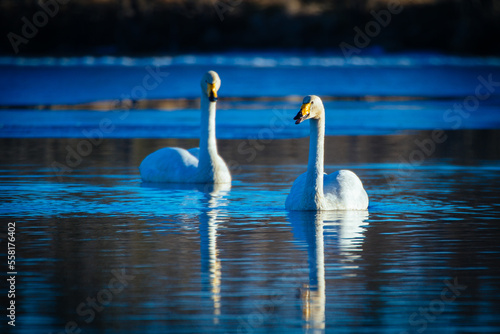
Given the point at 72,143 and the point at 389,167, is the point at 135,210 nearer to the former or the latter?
the point at 389,167

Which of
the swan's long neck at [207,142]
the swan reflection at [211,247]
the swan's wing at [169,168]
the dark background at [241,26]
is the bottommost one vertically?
the swan reflection at [211,247]

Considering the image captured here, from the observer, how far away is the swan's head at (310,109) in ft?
38.9

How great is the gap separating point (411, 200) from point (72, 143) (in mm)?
9067

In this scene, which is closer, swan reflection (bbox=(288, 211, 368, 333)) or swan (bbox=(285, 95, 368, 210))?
swan reflection (bbox=(288, 211, 368, 333))

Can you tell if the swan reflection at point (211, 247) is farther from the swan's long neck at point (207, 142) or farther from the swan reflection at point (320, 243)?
the swan's long neck at point (207, 142)

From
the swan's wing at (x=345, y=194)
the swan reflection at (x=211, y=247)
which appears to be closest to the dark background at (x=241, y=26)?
the swan reflection at (x=211, y=247)

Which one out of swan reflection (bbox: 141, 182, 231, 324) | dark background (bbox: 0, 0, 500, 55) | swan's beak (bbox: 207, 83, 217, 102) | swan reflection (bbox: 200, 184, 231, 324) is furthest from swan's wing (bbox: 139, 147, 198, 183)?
dark background (bbox: 0, 0, 500, 55)

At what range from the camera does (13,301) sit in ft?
25.1

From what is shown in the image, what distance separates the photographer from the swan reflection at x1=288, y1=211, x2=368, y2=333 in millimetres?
7372

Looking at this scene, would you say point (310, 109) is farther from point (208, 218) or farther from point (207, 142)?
point (207, 142)

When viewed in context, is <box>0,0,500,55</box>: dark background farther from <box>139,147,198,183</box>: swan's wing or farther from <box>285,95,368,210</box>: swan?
<box>285,95,368,210</box>: swan

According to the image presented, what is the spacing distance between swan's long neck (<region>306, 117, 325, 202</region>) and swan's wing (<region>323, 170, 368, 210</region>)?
8.3 inches

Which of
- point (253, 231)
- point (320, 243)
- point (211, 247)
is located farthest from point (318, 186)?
point (211, 247)

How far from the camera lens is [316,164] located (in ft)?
39.1
